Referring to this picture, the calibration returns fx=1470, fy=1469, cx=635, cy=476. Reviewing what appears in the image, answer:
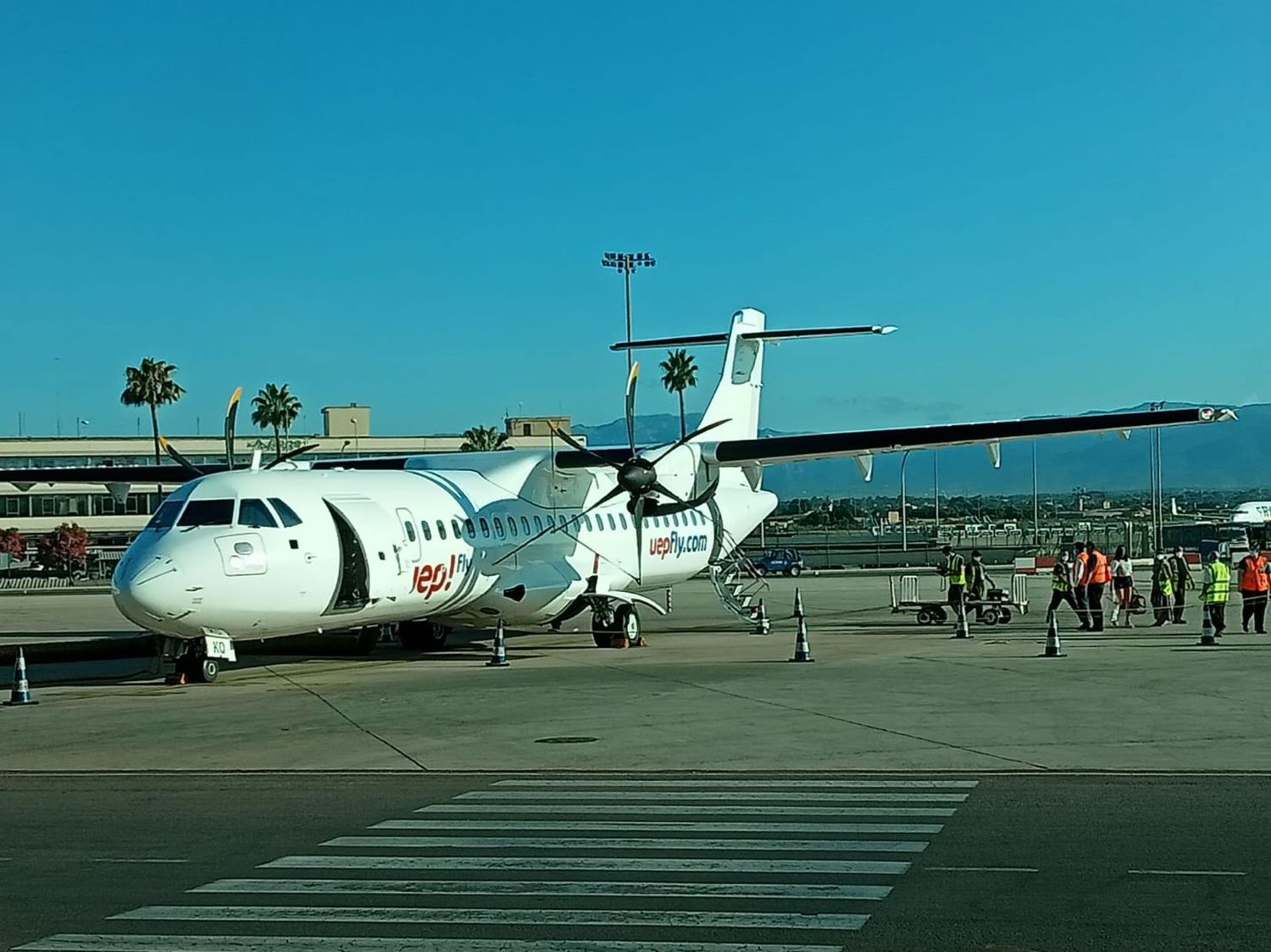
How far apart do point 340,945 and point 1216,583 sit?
21536 mm

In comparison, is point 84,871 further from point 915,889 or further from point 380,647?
point 380,647

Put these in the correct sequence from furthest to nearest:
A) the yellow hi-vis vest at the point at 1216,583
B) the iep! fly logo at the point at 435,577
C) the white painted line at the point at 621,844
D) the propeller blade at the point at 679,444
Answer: the propeller blade at the point at 679,444, the yellow hi-vis vest at the point at 1216,583, the iep! fly logo at the point at 435,577, the white painted line at the point at 621,844

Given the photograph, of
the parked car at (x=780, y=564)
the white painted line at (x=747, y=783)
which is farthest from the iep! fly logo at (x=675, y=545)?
the parked car at (x=780, y=564)

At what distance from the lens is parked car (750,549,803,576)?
189 feet

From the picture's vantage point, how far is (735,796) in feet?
38.1

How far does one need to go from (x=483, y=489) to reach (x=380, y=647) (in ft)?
14.1

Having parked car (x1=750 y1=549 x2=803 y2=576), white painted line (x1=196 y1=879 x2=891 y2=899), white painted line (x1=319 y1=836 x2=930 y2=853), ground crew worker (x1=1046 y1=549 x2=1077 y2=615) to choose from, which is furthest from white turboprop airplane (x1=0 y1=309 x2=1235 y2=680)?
parked car (x1=750 y1=549 x2=803 y2=576)

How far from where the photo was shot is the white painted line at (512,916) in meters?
7.55

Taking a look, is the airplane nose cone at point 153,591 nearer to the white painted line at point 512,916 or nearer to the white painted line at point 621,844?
the white painted line at point 621,844

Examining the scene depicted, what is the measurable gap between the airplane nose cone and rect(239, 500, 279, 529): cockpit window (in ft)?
4.61

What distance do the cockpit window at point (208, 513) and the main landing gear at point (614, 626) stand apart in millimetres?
8332

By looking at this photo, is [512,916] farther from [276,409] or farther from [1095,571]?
[276,409]

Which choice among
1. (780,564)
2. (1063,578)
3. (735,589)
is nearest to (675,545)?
(735,589)

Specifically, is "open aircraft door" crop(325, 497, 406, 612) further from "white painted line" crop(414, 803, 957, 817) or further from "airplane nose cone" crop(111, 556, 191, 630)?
"white painted line" crop(414, 803, 957, 817)
